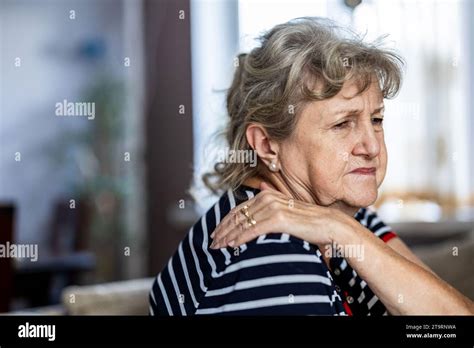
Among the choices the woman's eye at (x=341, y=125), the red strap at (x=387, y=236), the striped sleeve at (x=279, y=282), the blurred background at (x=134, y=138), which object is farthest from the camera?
the blurred background at (x=134, y=138)

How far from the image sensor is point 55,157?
14.9 feet

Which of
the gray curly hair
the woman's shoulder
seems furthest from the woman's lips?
the woman's shoulder

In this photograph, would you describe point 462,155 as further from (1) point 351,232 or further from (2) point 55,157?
(2) point 55,157

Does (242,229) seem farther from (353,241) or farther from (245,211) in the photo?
(353,241)

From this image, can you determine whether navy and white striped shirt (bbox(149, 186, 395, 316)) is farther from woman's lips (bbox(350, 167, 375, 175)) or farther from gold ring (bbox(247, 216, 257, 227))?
woman's lips (bbox(350, 167, 375, 175))

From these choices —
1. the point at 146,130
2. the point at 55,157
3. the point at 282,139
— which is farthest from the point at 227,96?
the point at 55,157

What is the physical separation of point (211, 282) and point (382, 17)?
580 mm

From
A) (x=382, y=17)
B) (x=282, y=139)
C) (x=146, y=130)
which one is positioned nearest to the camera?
(x=282, y=139)

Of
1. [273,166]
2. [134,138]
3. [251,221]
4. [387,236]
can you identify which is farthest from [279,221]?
[134,138]

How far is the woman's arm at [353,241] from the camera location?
39.8 inches

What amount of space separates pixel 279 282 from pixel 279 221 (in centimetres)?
8

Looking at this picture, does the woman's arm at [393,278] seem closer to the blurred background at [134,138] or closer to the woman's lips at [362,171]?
the woman's lips at [362,171]

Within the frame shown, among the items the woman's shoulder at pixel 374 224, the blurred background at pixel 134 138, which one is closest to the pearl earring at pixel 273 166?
the woman's shoulder at pixel 374 224

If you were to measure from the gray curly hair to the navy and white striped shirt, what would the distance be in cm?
12
